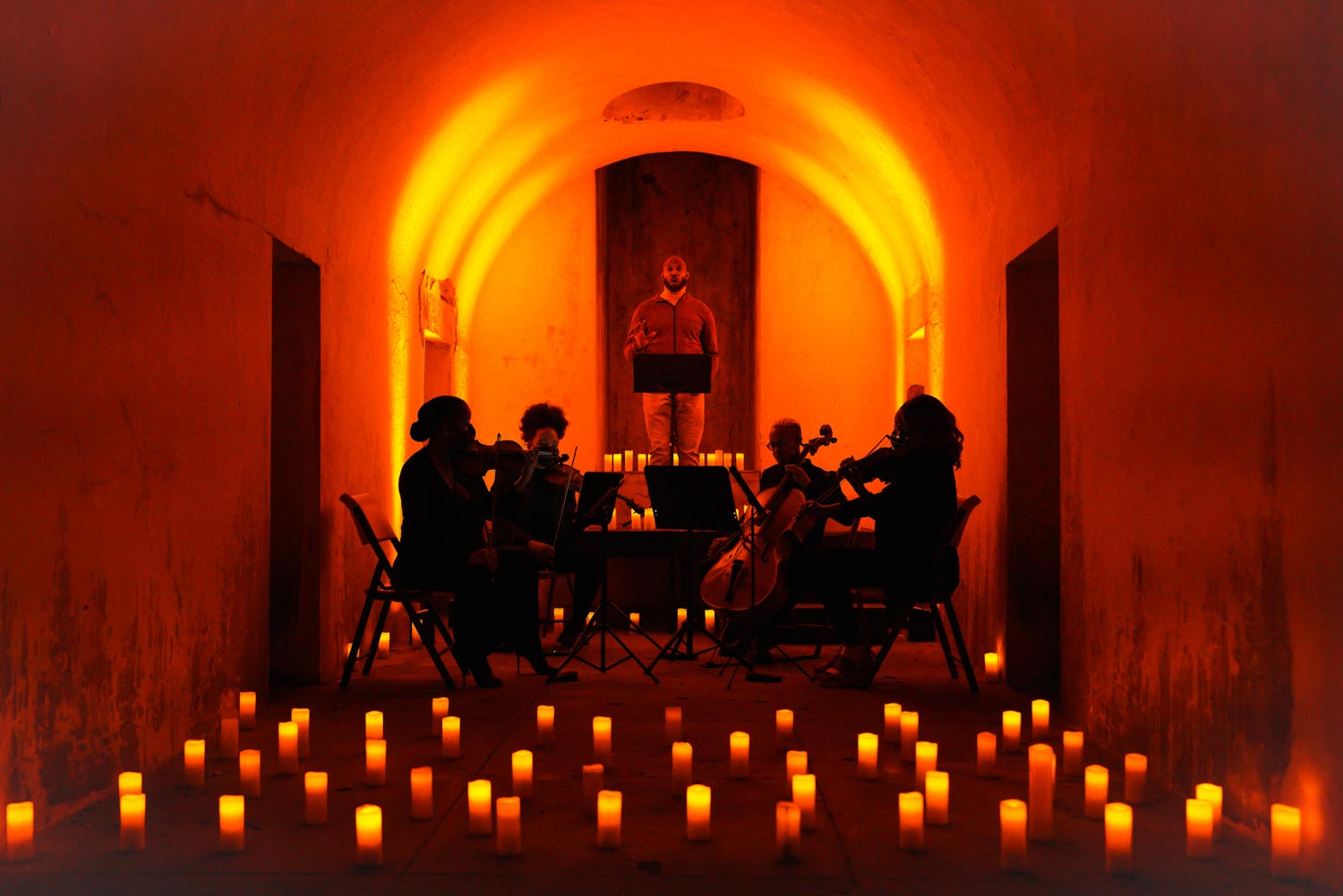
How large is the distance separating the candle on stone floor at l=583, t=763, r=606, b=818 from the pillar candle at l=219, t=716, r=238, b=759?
4.88 ft

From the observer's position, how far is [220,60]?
4594 millimetres

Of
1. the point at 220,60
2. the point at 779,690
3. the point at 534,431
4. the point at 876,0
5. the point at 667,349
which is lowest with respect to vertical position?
the point at 779,690

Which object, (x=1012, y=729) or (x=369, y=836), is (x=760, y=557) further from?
(x=369, y=836)

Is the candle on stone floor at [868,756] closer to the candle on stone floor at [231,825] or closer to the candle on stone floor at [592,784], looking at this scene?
the candle on stone floor at [592,784]

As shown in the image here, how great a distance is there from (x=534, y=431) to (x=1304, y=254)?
5453 millimetres

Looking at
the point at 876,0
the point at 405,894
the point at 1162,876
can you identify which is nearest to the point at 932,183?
the point at 876,0

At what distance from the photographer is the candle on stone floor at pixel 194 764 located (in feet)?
13.3

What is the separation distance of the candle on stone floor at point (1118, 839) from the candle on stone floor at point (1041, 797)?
0.29 meters

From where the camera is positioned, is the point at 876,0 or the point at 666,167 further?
the point at 666,167

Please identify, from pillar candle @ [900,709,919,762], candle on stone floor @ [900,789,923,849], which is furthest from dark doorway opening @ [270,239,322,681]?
candle on stone floor @ [900,789,923,849]

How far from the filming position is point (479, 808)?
3510mm

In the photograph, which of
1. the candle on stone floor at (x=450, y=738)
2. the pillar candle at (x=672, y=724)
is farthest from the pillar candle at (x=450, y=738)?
the pillar candle at (x=672, y=724)

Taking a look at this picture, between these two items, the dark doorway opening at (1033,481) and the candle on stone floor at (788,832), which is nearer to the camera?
the candle on stone floor at (788,832)

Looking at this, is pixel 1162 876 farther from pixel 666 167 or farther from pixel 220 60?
pixel 666 167
